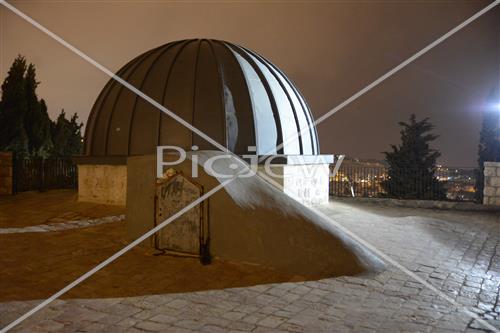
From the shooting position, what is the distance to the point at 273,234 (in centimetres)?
591

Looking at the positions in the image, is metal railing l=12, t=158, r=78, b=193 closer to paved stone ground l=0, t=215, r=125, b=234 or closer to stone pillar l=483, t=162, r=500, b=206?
paved stone ground l=0, t=215, r=125, b=234

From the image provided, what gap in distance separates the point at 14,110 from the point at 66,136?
5714 millimetres

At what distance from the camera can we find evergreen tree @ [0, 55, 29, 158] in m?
22.6

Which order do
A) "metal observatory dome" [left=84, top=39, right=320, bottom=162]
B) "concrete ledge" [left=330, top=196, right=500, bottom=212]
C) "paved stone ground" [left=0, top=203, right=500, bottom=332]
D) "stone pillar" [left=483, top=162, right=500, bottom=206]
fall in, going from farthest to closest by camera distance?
"concrete ledge" [left=330, top=196, right=500, bottom=212]
"stone pillar" [left=483, top=162, right=500, bottom=206]
"metal observatory dome" [left=84, top=39, right=320, bottom=162]
"paved stone ground" [left=0, top=203, right=500, bottom=332]

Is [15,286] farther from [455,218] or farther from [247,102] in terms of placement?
[455,218]

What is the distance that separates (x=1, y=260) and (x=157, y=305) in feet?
12.0

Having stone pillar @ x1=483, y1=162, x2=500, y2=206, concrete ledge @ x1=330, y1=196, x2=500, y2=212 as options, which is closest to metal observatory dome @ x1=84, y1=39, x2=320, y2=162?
concrete ledge @ x1=330, y1=196, x2=500, y2=212

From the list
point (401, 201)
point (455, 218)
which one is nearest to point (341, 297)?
point (455, 218)

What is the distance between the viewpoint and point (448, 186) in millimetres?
17141

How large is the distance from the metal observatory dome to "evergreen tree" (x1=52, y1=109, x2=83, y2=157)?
1799 cm

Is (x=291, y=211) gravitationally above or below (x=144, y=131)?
below

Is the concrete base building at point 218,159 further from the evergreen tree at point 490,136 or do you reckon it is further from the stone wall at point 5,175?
the evergreen tree at point 490,136

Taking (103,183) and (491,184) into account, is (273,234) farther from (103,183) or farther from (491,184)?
(491,184)

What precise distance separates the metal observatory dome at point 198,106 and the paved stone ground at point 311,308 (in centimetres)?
581
